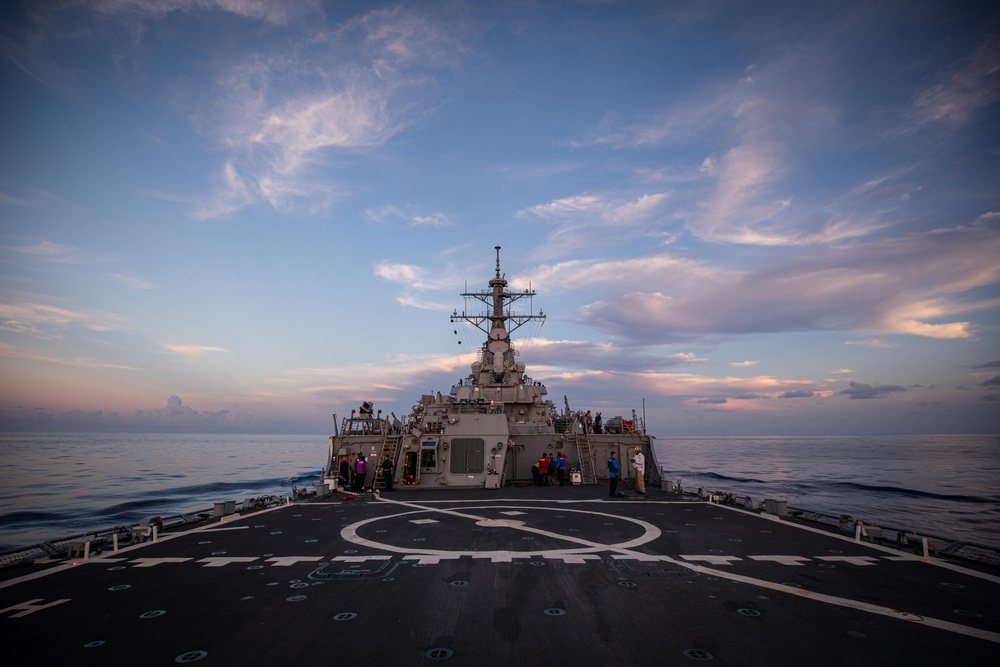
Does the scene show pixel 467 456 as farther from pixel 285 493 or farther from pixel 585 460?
pixel 285 493

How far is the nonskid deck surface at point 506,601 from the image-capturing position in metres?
4.87

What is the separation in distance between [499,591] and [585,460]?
16.7m

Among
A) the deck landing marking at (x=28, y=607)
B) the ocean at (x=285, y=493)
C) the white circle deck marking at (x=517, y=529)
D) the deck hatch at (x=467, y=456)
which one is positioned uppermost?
the deck hatch at (x=467, y=456)

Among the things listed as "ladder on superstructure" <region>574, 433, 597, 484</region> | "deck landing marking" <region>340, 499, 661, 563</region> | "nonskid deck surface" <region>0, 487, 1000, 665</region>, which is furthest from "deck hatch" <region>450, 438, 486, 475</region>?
"nonskid deck surface" <region>0, 487, 1000, 665</region>

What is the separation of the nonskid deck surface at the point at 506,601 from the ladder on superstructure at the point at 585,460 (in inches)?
451

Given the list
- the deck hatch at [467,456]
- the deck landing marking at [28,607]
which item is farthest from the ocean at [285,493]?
the deck landing marking at [28,607]

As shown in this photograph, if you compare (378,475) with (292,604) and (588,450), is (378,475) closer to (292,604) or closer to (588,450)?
(588,450)

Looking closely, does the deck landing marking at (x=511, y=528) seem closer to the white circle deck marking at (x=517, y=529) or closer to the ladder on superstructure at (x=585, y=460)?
the white circle deck marking at (x=517, y=529)

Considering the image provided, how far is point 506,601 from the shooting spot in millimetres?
Answer: 6328

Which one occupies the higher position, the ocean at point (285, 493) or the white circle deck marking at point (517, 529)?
the white circle deck marking at point (517, 529)

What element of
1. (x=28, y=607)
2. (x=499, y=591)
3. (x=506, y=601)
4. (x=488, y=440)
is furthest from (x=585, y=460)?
(x=28, y=607)

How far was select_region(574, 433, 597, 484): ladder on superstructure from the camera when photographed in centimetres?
2223

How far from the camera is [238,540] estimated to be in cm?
1034

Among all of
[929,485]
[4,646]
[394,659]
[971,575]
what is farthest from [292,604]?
[929,485]
